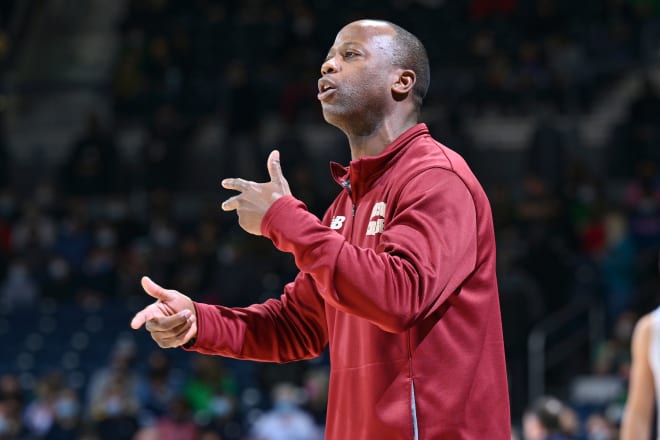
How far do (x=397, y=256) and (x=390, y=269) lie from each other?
0.23ft

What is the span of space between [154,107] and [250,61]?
1.55 m

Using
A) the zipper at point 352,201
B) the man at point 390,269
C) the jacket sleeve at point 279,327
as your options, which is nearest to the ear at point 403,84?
the man at point 390,269

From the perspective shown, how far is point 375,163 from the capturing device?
146 inches

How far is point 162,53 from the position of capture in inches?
678

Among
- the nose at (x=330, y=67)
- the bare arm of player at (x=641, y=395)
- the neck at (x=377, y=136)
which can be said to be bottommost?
the bare arm of player at (x=641, y=395)

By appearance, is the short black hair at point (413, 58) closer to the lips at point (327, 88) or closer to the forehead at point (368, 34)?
the forehead at point (368, 34)

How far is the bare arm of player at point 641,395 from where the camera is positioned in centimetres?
466

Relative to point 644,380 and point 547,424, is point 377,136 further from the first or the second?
point 547,424

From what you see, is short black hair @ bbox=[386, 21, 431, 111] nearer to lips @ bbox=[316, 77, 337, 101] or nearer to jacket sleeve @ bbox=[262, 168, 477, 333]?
lips @ bbox=[316, 77, 337, 101]

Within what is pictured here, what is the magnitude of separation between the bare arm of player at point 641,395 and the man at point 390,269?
4.27ft

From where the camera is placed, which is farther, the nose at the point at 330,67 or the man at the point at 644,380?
the man at the point at 644,380

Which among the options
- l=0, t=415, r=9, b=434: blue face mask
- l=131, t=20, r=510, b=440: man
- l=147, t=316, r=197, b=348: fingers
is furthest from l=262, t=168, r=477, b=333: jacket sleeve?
l=0, t=415, r=9, b=434: blue face mask

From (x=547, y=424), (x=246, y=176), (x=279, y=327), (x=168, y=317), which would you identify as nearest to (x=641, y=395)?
(x=279, y=327)

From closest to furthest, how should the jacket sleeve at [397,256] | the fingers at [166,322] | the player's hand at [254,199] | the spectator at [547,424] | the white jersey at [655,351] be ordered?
the jacket sleeve at [397,256] → the player's hand at [254,199] → the fingers at [166,322] → the white jersey at [655,351] → the spectator at [547,424]
